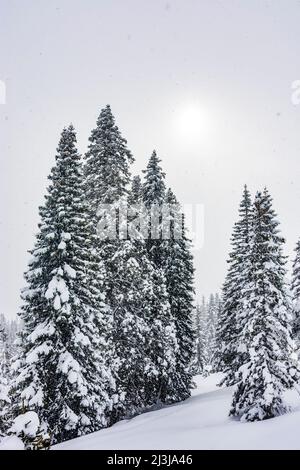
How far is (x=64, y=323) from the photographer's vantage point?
1831 cm

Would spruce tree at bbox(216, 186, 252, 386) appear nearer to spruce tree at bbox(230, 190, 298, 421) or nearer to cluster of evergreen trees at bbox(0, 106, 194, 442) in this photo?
cluster of evergreen trees at bbox(0, 106, 194, 442)

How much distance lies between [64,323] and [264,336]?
913 cm

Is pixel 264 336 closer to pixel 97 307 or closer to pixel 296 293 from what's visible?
pixel 97 307

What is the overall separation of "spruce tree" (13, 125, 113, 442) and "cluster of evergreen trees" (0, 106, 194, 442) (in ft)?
0.16

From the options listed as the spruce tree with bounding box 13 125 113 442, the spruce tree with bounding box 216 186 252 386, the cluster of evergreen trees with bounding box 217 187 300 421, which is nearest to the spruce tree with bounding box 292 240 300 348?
the spruce tree with bounding box 216 186 252 386

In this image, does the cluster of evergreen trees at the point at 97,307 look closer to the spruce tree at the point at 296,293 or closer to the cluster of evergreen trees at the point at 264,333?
the cluster of evergreen trees at the point at 264,333

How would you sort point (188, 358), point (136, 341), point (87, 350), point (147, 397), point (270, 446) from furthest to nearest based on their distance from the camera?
point (188, 358) → point (147, 397) → point (136, 341) → point (87, 350) → point (270, 446)

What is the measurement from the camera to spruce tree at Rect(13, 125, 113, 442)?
1702 centimetres

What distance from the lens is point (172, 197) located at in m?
31.7

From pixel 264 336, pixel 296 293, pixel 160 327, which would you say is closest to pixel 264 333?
pixel 264 336
